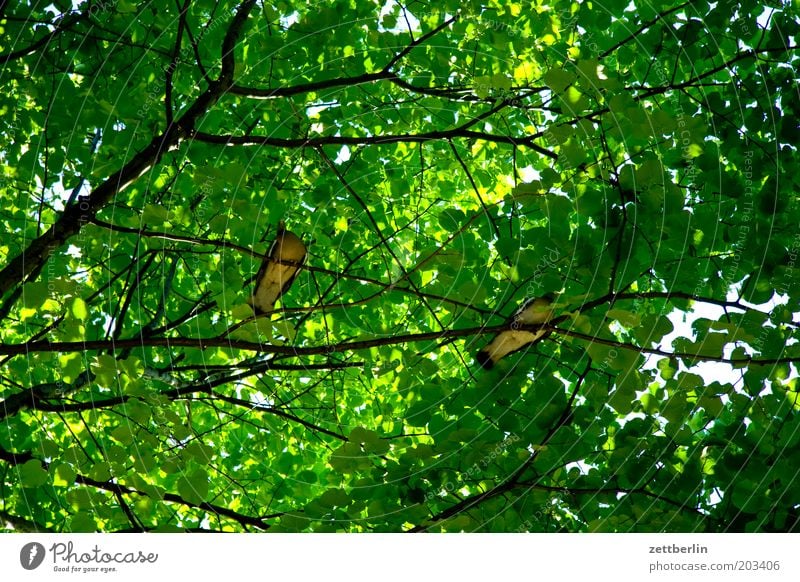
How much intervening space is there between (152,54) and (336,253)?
185 centimetres

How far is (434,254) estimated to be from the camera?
2705mm

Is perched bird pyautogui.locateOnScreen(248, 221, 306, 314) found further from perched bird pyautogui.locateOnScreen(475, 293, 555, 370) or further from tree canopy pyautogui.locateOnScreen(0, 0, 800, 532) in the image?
→ perched bird pyautogui.locateOnScreen(475, 293, 555, 370)

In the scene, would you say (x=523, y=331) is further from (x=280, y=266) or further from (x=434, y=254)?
(x=280, y=266)

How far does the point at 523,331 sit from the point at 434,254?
541 mm

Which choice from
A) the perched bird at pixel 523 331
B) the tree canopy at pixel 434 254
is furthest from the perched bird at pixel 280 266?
the perched bird at pixel 523 331

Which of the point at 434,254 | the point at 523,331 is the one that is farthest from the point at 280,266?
the point at 523,331

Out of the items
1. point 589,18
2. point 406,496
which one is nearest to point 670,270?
point 589,18

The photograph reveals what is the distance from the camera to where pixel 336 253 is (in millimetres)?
5242

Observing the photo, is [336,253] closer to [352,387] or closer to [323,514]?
[352,387]

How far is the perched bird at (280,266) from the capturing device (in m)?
2.94

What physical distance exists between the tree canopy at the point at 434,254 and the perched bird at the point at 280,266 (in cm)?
22

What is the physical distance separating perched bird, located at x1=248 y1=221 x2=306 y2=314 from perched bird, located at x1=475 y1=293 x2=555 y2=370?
3.12ft

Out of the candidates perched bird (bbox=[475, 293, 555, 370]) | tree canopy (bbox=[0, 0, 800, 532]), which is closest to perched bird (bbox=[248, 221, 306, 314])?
tree canopy (bbox=[0, 0, 800, 532])

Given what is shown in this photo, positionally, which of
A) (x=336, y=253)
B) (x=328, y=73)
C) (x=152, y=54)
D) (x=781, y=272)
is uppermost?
(x=152, y=54)
